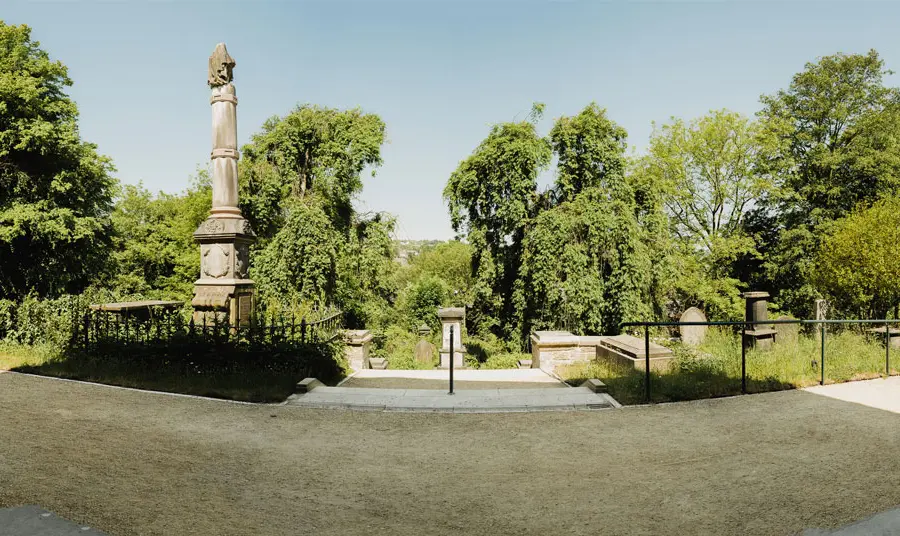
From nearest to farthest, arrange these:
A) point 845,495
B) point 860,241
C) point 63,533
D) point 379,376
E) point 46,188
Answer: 1. point 63,533
2. point 845,495
3. point 379,376
4. point 46,188
5. point 860,241

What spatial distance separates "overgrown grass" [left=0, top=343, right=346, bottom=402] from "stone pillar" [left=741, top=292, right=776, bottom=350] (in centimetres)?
1005

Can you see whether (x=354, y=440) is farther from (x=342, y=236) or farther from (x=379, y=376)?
(x=342, y=236)

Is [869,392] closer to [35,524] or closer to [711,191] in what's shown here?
[35,524]

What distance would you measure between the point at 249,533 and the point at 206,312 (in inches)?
341

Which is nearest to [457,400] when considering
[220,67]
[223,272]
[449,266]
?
[223,272]

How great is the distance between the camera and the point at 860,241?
17.8 meters

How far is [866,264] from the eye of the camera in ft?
57.3

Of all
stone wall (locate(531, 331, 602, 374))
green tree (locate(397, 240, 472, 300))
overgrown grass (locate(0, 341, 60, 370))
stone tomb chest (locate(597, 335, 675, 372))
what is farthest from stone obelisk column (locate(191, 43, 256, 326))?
green tree (locate(397, 240, 472, 300))

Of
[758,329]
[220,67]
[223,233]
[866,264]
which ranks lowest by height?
[758,329]

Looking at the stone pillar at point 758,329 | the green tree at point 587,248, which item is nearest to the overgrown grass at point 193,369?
the stone pillar at point 758,329

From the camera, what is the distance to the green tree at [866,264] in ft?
55.7

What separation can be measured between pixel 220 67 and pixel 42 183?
29.0 feet

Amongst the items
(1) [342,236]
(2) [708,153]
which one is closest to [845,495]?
(1) [342,236]

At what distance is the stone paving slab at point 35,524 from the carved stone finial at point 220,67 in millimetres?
10735
